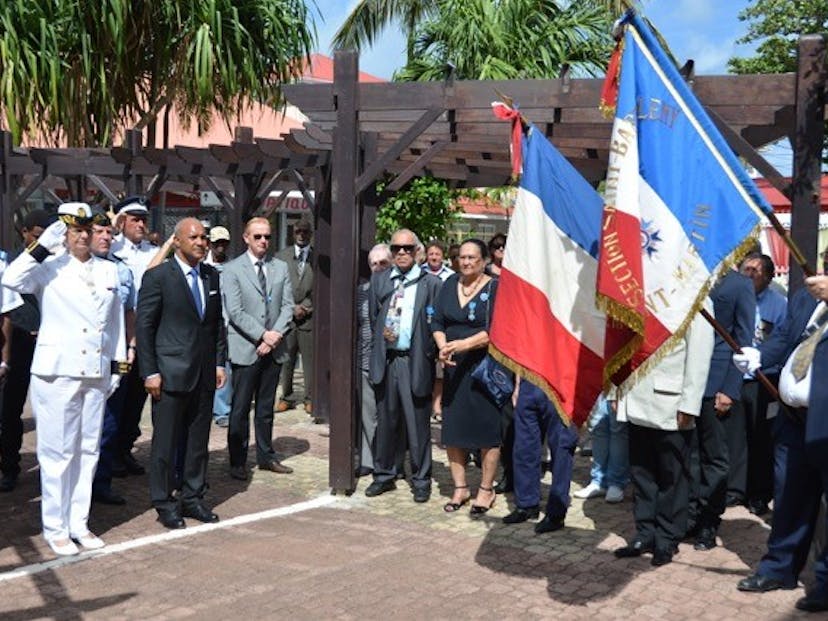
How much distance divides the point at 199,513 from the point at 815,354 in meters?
3.94

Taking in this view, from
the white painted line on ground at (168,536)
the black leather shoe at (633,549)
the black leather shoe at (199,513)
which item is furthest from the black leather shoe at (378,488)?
the black leather shoe at (633,549)

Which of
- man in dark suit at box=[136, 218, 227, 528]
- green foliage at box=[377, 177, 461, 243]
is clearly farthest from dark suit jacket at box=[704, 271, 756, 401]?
green foliage at box=[377, 177, 461, 243]

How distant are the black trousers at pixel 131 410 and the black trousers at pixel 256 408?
0.70m

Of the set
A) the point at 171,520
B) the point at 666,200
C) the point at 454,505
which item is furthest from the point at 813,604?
the point at 171,520

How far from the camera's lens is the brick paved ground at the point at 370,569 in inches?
213

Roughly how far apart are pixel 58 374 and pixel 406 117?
2897 mm

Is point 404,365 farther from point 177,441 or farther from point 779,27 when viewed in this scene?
point 779,27

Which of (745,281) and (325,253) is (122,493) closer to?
(325,253)

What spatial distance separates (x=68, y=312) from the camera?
629cm

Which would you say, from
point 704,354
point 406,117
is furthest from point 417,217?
point 704,354

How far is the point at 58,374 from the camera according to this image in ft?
20.3

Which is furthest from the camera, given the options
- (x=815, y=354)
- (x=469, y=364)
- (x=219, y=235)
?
(x=219, y=235)

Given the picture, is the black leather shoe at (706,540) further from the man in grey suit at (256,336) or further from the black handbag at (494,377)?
the man in grey suit at (256,336)

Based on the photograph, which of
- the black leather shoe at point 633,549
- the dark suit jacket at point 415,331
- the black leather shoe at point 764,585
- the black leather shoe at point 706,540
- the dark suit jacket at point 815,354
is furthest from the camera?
the dark suit jacket at point 415,331
